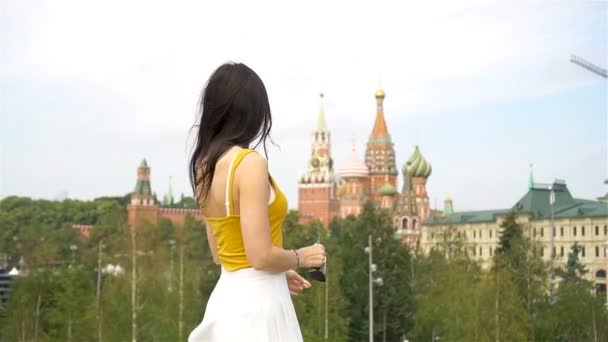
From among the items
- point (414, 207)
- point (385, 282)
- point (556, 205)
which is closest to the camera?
point (385, 282)

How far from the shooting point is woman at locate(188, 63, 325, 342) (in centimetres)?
312

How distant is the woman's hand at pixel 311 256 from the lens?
3236 millimetres

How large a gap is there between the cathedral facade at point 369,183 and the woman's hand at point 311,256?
395ft

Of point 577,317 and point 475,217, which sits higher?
point 475,217

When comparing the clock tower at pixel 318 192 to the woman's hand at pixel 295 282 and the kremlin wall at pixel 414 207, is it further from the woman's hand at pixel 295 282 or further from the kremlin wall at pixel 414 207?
the woman's hand at pixel 295 282

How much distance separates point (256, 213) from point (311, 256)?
27 cm

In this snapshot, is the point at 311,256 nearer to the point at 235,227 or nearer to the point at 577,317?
the point at 235,227

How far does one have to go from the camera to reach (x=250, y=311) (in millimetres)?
3148

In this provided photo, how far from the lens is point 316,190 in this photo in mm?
160375

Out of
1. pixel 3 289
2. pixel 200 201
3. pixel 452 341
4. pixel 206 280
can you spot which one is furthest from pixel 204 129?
pixel 3 289

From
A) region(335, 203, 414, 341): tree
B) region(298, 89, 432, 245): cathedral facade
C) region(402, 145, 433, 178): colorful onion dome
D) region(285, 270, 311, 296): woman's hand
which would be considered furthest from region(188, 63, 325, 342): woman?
region(402, 145, 433, 178): colorful onion dome

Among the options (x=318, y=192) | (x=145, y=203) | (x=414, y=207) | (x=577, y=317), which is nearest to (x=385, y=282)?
(x=577, y=317)

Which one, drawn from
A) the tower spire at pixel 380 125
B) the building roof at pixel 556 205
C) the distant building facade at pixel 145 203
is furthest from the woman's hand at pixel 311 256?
the tower spire at pixel 380 125

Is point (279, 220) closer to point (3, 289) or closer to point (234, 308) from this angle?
point (234, 308)
